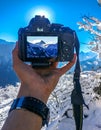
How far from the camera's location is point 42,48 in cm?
217

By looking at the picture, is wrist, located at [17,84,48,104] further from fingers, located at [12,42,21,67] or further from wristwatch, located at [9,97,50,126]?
fingers, located at [12,42,21,67]

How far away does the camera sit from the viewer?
84.4 inches

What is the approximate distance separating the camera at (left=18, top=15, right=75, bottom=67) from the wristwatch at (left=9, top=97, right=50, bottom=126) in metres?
0.27

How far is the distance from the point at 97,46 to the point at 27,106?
11.9 m

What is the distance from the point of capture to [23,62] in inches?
82.8

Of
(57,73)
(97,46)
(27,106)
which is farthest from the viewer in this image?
(97,46)

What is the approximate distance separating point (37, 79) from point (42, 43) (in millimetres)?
279

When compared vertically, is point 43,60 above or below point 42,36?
below

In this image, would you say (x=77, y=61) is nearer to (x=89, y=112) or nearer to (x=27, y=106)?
(x=27, y=106)

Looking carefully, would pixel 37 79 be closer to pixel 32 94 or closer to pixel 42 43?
pixel 32 94

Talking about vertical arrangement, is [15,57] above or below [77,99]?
above

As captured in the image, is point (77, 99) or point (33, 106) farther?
point (77, 99)

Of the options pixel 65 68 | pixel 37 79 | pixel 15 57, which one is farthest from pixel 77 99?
pixel 15 57

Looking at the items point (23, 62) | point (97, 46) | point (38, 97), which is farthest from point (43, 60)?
point (97, 46)
